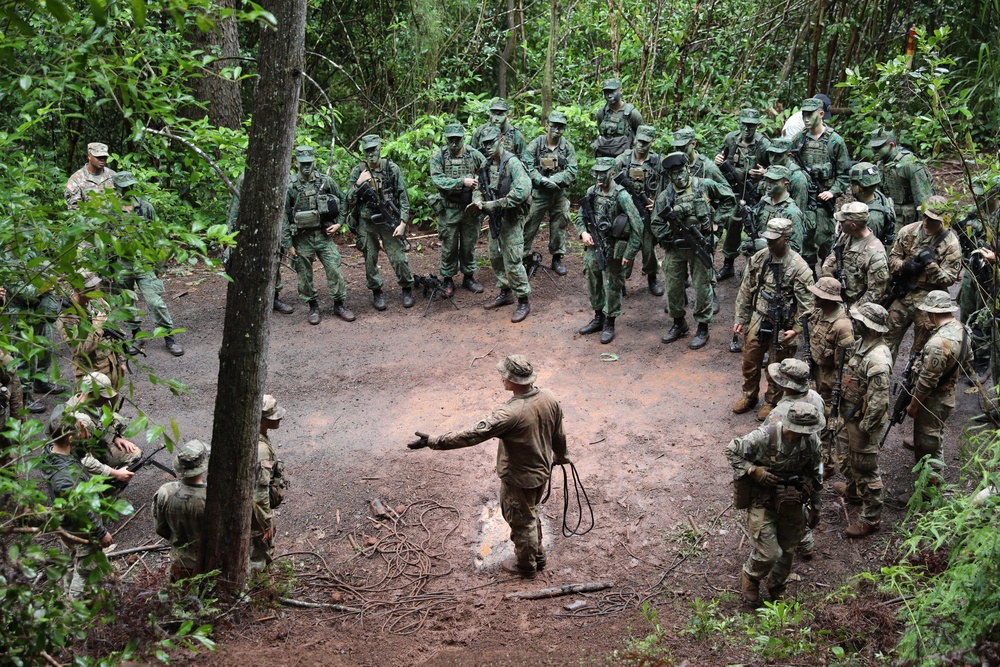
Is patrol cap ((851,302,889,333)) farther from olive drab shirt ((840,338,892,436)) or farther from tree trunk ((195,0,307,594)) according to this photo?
tree trunk ((195,0,307,594))

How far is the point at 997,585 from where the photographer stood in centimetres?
429

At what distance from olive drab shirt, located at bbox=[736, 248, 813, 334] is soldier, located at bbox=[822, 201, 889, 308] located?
0.34 m

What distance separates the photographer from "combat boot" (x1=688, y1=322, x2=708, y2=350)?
10.1m

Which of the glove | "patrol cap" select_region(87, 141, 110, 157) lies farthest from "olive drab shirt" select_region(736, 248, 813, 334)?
"patrol cap" select_region(87, 141, 110, 157)

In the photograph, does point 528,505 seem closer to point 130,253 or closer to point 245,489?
point 245,489

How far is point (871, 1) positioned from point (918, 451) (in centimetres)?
1004

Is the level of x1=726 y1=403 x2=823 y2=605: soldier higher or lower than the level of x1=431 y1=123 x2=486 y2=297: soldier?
lower

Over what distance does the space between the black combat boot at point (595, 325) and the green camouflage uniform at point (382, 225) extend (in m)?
2.54

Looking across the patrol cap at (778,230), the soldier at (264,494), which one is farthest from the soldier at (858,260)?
the soldier at (264,494)

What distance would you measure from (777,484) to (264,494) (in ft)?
12.0

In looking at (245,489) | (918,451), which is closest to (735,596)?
(918,451)

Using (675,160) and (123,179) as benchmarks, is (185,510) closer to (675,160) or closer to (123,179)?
(123,179)

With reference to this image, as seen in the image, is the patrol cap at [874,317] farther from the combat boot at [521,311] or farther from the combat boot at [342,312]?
the combat boot at [342,312]

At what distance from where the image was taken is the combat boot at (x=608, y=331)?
10.4m
